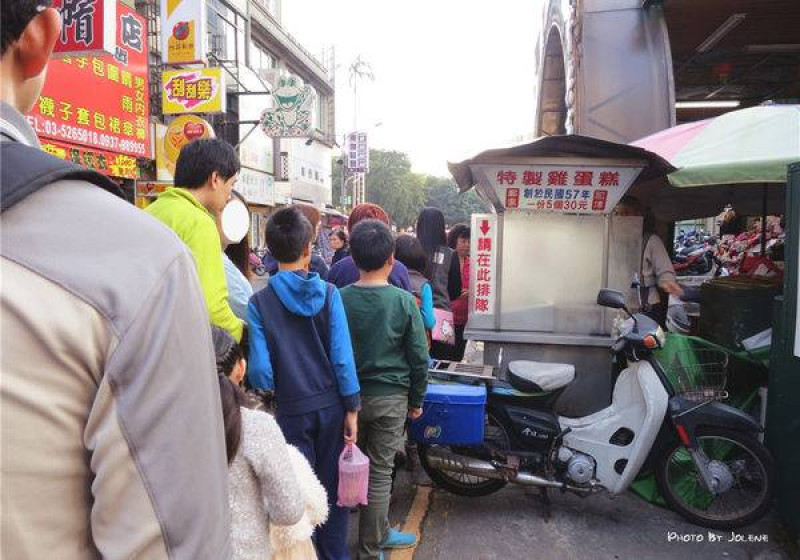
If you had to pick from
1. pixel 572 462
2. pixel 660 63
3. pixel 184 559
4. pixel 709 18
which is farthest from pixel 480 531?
pixel 709 18

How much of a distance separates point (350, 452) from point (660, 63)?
733 cm

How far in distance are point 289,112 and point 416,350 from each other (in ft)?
47.4

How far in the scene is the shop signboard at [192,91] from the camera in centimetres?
1025

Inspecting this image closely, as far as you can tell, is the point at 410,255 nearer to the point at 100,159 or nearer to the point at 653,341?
the point at 653,341

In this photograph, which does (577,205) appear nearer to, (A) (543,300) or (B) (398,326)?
(A) (543,300)

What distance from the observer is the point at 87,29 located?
21.5ft

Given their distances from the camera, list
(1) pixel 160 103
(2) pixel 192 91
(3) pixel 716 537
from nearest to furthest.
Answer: (3) pixel 716 537 → (2) pixel 192 91 → (1) pixel 160 103

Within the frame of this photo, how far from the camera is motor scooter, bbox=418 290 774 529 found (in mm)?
3529

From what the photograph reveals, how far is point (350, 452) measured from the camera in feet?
9.05

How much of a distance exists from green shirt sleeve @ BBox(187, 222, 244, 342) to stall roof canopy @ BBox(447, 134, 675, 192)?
8.57ft

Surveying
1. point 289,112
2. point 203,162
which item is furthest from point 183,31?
point 203,162

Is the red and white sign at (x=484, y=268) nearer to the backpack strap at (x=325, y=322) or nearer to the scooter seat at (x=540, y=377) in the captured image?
the scooter seat at (x=540, y=377)

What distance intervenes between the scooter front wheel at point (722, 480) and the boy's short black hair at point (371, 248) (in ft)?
7.27

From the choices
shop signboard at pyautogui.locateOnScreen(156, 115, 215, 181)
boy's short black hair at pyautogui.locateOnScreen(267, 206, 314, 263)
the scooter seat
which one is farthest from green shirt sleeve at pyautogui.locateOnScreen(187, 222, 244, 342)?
shop signboard at pyautogui.locateOnScreen(156, 115, 215, 181)
